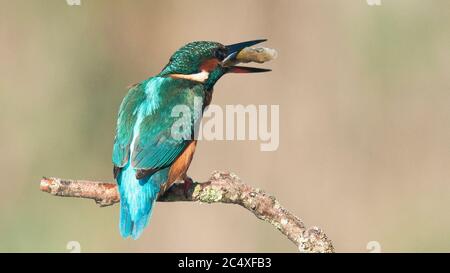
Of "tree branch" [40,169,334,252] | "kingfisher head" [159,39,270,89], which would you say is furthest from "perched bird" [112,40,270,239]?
"tree branch" [40,169,334,252]

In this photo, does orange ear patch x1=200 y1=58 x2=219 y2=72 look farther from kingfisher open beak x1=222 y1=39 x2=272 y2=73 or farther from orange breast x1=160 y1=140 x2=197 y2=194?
orange breast x1=160 y1=140 x2=197 y2=194

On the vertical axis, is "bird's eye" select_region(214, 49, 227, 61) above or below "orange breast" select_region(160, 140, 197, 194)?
above

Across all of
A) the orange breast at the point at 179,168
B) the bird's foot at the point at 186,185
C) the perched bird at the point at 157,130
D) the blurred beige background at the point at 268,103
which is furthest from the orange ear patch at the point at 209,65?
the blurred beige background at the point at 268,103

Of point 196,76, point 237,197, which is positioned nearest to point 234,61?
point 196,76

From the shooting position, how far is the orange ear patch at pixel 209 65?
3838 millimetres

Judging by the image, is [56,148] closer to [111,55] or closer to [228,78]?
[111,55]

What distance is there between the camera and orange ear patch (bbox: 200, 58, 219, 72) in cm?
384

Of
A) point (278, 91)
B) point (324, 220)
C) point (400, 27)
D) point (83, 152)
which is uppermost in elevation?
point (400, 27)

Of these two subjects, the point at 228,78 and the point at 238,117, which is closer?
the point at 238,117

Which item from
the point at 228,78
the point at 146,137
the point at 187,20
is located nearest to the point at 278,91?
the point at 228,78

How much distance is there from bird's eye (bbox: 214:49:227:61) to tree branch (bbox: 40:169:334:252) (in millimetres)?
716

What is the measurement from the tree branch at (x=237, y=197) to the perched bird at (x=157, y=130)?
0.37ft

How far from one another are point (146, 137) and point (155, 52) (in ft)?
9.49

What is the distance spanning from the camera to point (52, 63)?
20.0ft
